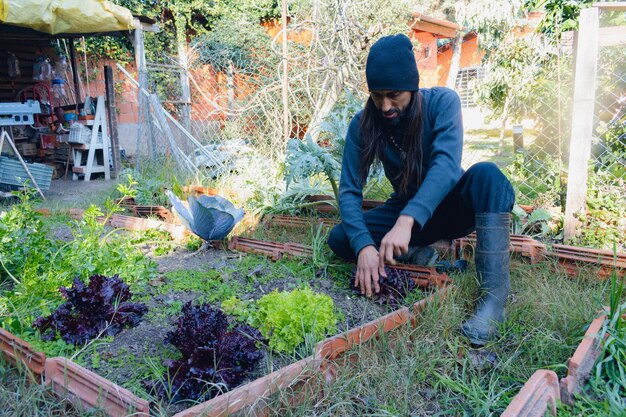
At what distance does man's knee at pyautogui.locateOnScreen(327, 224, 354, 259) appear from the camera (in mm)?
2730

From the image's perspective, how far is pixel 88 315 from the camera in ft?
6.39

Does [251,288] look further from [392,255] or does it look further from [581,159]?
[581,159]

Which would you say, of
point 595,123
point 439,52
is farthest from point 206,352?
point 439,52

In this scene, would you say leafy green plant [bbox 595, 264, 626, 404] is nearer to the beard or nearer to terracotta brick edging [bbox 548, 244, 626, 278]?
terracotta brick edging [bbox 548, 244, 626, 278]

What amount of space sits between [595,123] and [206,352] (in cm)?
436

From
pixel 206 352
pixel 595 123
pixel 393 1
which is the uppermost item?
pixel 393 1

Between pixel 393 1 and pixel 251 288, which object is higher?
pixel 393 1

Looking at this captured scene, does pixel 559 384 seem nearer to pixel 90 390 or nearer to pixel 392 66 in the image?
pixel 392 66

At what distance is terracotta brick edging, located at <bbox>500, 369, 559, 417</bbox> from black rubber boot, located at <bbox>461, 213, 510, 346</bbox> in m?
0.60

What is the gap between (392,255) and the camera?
2154 millimetres

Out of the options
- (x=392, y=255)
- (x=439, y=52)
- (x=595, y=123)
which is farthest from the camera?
(x=439, y=52)

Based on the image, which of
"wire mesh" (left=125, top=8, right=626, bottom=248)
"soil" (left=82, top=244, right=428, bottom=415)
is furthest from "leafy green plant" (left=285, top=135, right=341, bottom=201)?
"soil" (left=82, top=244, right=428, bottom=415)

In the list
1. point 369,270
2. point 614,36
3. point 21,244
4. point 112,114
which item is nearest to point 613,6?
point 614,36

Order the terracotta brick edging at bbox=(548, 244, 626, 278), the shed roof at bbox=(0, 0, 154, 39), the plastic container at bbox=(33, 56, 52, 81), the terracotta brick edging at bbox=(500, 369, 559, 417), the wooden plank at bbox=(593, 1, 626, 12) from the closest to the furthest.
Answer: the terracotta brick edging at bbox=(500, 369, 559, 417), the terracotta brick edging at bbox=(548, 244, 626, 278), the wooden plank at bbox=(593, 1, 626, 12), the shed roof at bbox=(0, 0, 154, 39), the plastic container at bbox=(33, 56, 52, 81)
